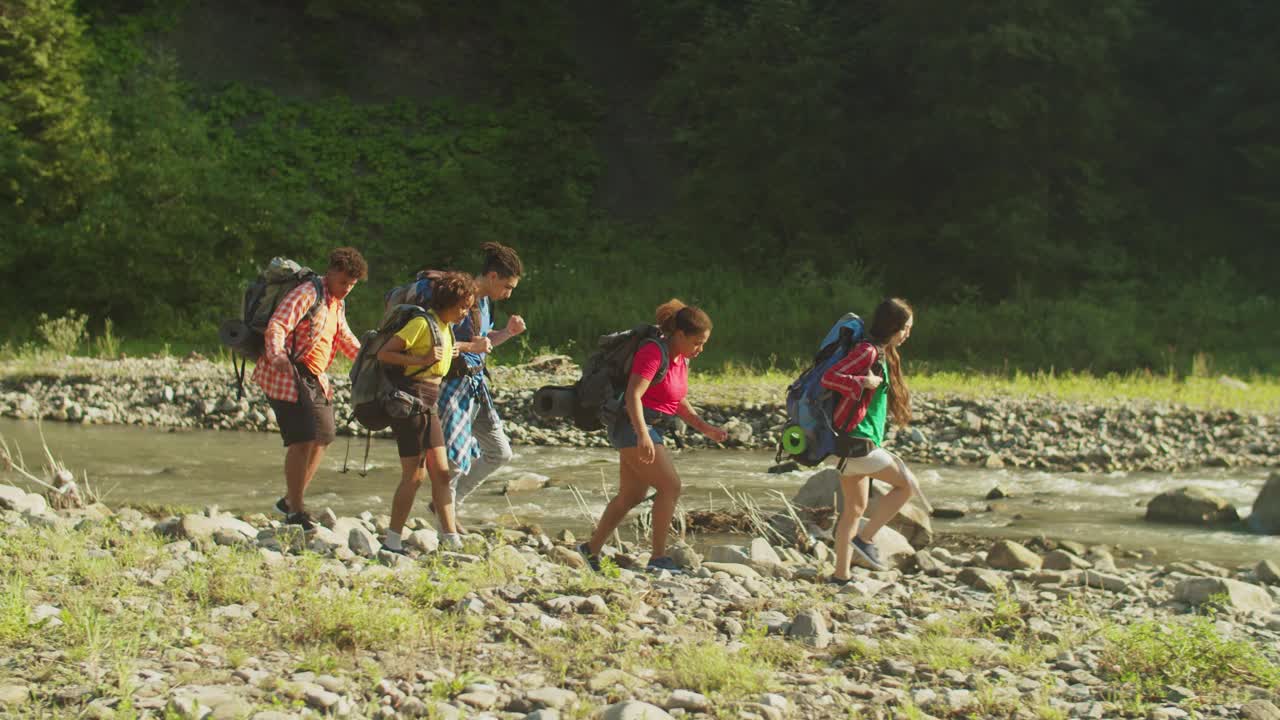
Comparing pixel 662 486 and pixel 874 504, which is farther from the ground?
pixel 662 486

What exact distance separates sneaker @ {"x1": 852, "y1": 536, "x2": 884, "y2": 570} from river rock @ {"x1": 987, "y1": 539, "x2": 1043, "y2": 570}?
1193 mm

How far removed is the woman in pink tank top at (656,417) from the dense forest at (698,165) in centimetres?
1374

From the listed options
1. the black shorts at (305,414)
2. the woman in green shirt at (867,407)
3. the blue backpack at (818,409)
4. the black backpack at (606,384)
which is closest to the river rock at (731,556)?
the woman in green shirt at (867,407)

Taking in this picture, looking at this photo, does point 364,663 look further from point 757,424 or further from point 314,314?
point 757,424

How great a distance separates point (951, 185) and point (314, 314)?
21.2m

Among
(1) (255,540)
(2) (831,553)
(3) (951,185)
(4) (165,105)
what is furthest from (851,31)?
(1) (255,540)

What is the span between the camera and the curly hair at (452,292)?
268 inches

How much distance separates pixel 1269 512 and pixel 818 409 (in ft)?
18.5

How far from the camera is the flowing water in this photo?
1050cm

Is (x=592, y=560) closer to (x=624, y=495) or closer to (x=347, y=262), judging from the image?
(x=624, y=495)

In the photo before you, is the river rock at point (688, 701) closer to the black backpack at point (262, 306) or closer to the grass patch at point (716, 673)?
the grass patch at point (716, 673)

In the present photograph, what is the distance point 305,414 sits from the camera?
749 cm

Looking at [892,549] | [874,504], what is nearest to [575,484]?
[874,504]

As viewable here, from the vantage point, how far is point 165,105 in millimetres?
24766
